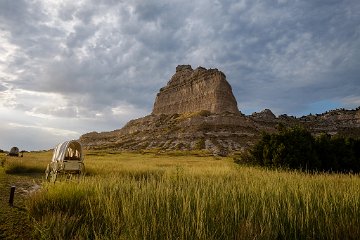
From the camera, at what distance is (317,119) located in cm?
17138

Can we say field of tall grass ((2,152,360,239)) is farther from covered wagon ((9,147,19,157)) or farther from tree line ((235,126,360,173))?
covered wagon ((9,147,19,157))

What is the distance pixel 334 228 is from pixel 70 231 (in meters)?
5.27

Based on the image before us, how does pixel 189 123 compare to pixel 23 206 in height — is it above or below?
above

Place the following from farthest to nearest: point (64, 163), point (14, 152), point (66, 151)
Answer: point (14, 152), point (66, 151), point (64, 163)

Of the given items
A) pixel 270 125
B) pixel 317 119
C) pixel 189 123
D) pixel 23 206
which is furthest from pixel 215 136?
pixel 23 206

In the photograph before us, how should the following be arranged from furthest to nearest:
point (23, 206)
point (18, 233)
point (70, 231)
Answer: point (23, 206) → point (18, 233) → point (70, 231)

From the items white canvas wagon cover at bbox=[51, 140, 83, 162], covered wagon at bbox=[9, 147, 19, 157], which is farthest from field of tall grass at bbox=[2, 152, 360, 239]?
covered wagon at bbox=[9, 147, 19, 157]

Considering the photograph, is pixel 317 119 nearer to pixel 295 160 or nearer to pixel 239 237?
pixel 295 160

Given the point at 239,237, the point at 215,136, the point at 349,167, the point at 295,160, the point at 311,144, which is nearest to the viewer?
the point at 239,237

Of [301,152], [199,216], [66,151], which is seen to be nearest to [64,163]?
[66,151]

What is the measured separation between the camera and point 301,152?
83.8ft

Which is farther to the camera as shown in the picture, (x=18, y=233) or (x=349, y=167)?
(x=349, y=167)

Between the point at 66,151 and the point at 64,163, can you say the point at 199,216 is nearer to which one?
the point at 64,163

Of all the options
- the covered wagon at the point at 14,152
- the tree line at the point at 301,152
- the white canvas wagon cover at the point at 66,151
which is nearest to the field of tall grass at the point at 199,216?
the white canvas wagon cover at the point at 66,151
